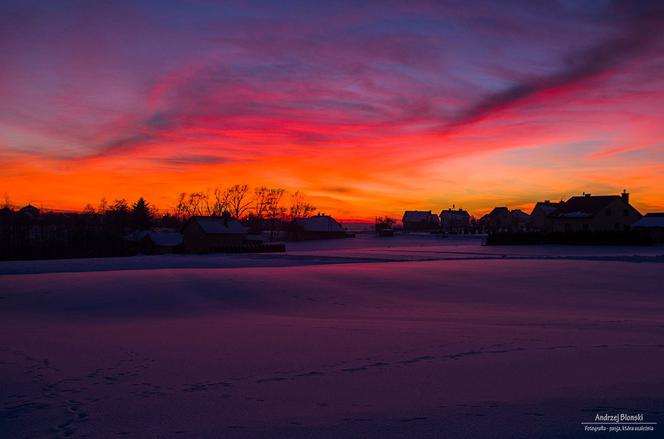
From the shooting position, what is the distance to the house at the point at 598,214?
7975 centimetres

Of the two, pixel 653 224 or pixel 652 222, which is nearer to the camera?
pixel 653 224

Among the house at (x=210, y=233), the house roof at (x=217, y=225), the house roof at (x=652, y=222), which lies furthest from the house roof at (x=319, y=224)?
the house roof at (x=652, y=222)

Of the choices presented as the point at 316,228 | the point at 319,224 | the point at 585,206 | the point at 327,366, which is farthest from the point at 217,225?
the point at 327,366

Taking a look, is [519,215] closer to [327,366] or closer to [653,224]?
[653,224]

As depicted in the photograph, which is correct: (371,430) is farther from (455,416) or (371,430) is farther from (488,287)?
(488,287)

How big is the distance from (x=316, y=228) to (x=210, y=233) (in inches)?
2054

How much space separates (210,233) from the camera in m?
76.5

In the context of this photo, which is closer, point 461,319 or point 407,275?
point 461,319

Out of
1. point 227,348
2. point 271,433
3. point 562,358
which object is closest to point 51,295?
point 227,348

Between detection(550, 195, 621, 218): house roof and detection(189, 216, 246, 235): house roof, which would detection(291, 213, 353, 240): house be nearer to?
detection(189, 216, 246, 235): house roof

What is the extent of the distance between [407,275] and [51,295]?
17123mm

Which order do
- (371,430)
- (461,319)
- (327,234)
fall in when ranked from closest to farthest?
(371,430)
(461,319)
(327,234)

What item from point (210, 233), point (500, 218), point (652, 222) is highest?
point (500, 218)

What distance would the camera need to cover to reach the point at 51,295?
18938 millimetres
